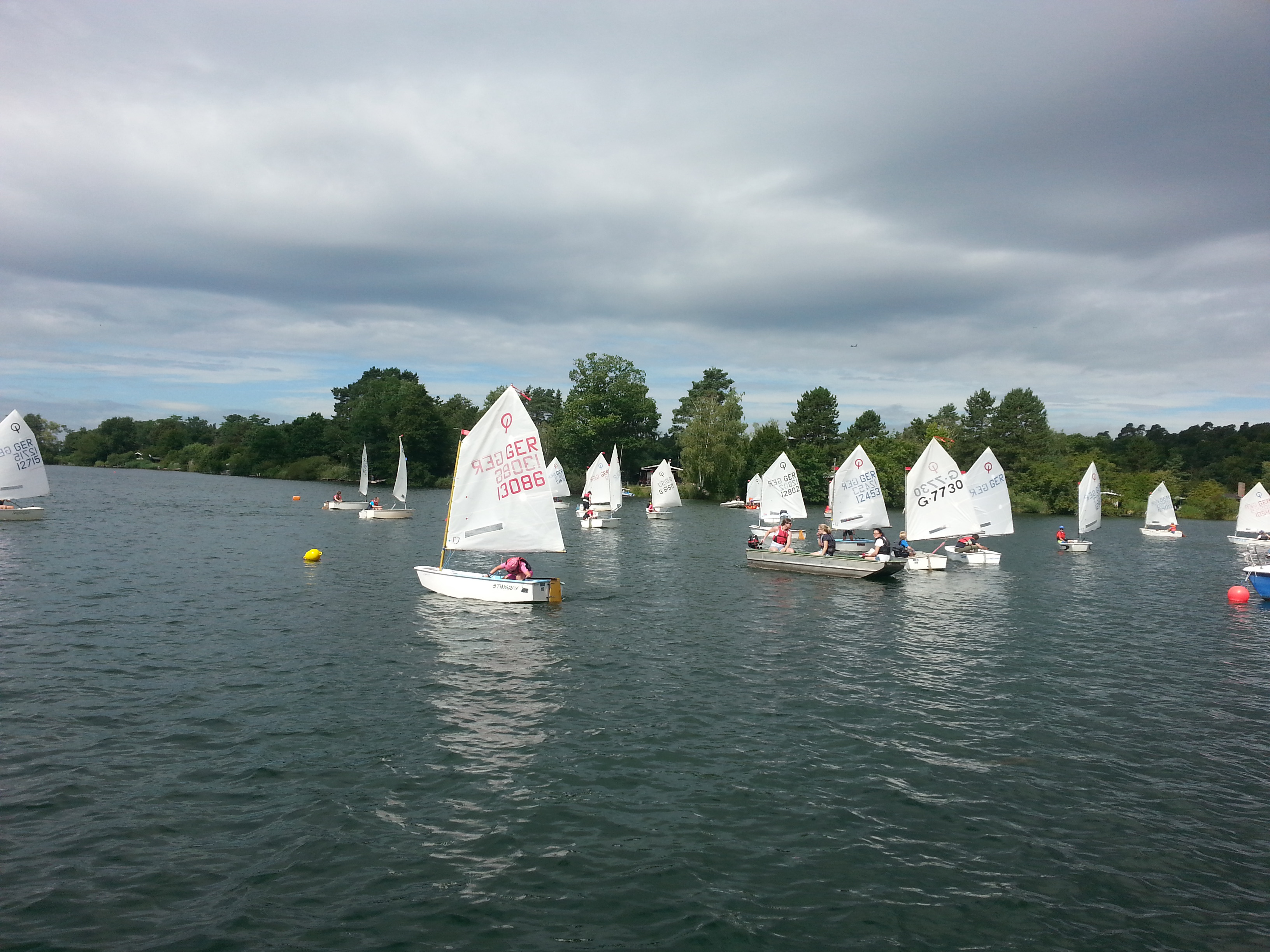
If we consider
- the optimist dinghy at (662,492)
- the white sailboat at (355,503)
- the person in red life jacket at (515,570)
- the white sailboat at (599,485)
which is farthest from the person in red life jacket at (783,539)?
the white sailboat at (355,503)

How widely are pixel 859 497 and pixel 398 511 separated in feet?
127

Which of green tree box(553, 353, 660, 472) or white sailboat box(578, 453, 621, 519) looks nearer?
white sailboat box(578, 453, 621, 519)

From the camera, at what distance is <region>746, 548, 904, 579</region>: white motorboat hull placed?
36.1 meters

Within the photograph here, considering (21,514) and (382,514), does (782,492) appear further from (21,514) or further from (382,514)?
(21,514)

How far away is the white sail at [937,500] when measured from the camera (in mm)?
39281

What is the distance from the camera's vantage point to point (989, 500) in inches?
1768

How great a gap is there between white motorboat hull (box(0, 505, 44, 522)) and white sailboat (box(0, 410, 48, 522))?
2 centimetres

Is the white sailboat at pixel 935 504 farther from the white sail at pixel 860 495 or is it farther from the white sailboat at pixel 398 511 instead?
the white sailboat at pixel 398 511

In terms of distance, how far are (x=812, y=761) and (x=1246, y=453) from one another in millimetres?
192501

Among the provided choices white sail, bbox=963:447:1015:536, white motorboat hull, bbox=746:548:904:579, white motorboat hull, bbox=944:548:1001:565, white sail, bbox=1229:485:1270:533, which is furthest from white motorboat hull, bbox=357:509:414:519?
white sail, bbox=1229:485:1270:533

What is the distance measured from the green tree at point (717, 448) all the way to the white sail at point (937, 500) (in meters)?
64.8

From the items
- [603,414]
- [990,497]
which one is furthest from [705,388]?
[990,497]

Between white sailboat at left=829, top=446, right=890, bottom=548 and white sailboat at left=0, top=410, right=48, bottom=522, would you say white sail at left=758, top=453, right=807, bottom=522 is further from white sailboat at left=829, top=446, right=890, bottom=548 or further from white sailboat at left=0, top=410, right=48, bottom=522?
white sailboat at left=0, top=410, right=48, bottom=522

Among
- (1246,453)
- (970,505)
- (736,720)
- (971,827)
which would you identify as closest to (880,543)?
(970,505)
